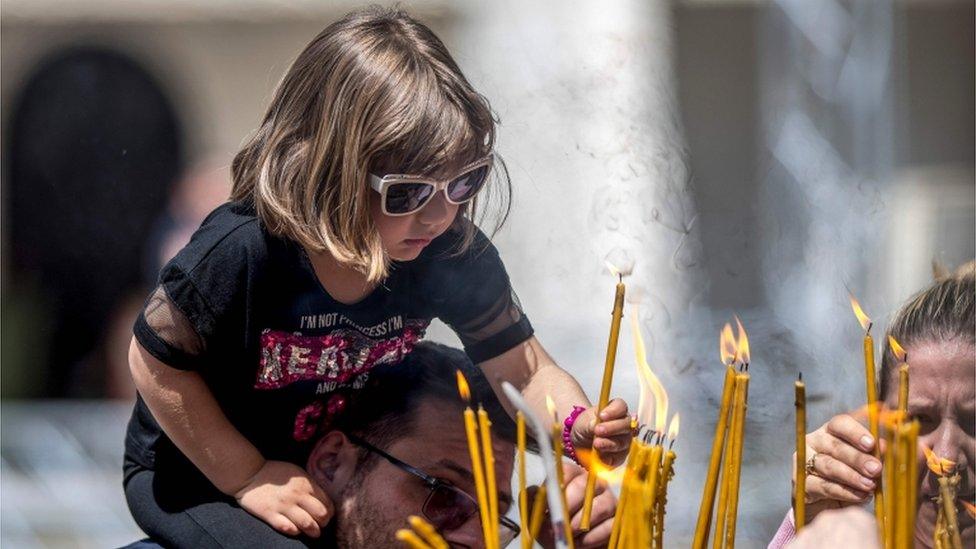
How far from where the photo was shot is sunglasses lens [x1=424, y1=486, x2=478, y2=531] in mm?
1486

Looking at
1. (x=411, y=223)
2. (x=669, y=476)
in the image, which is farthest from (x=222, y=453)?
(x=669, y=476)

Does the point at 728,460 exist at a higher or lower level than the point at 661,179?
lower

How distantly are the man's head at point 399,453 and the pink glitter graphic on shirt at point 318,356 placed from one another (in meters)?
0.04

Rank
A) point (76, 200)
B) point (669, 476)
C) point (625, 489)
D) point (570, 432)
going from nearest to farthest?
point (625, 489) → point (669, 476) → point (570, 432) → point (76, 200)

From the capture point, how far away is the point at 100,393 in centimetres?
298

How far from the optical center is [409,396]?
1.56m

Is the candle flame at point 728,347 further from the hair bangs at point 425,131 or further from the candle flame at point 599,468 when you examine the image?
the hair bangs at point 425,131

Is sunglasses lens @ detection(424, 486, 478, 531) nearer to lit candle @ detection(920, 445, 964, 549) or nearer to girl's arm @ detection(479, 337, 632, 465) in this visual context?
girl's arm @ detection(479, 337, 632, 465)

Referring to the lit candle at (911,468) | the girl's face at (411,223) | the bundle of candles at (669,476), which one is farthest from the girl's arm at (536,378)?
the lit candle at (911,468)

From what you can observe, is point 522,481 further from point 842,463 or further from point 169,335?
point 169,335

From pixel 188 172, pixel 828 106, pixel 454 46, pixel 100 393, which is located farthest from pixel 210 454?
pixel 100 393

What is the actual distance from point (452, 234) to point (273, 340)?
0.26 meters

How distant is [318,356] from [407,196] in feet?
0.79

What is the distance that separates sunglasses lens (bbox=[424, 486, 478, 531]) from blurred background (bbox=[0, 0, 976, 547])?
0.25m
